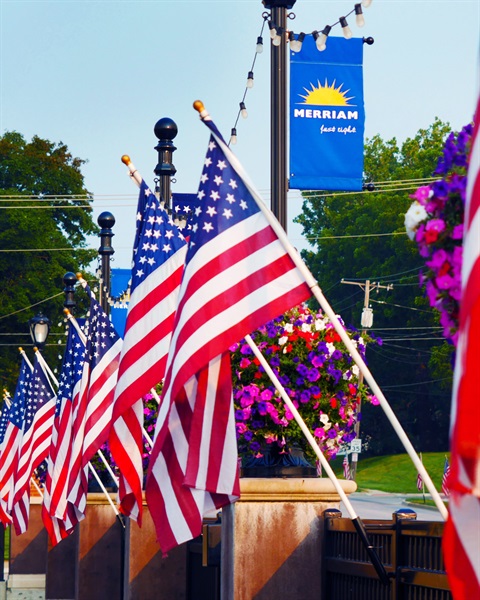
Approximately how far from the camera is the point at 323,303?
26.1ft

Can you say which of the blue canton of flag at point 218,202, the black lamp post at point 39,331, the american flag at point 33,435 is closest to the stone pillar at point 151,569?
the american flag at point 33,435

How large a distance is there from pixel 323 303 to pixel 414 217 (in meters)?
1.92

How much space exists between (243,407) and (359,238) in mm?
72428

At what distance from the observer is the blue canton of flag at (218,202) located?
898 cm

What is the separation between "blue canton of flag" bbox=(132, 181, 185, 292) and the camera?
1194 centimetres

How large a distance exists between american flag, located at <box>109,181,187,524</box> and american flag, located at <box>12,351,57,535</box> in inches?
339

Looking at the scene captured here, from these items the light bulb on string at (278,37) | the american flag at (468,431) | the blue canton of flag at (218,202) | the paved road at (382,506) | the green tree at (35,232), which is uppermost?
the green tree at (35,232)

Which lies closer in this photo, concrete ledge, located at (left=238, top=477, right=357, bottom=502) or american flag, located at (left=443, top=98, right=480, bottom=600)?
american flag, located at (left=443, top=98, right=480, bottom=600)

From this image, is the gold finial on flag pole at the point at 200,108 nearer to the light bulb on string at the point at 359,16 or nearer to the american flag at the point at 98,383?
the light bulb on string at the point at 359,16

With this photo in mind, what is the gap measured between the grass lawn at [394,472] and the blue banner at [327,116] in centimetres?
5663

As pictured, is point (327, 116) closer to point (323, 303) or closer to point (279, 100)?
point (279, 100)

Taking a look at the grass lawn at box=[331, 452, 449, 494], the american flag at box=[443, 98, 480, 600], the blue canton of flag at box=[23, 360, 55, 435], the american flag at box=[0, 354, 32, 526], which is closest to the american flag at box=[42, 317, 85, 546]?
the blue canton of flag at box=[23, 360, 55, 435]

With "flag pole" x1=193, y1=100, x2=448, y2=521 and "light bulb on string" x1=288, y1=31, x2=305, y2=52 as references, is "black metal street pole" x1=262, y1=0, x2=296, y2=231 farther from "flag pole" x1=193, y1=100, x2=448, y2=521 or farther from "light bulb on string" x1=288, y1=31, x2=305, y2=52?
"flag pole" x1=193, y1=100, x2=448, y2=521

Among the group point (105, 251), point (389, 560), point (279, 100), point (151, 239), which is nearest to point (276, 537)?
point (389, 560)
